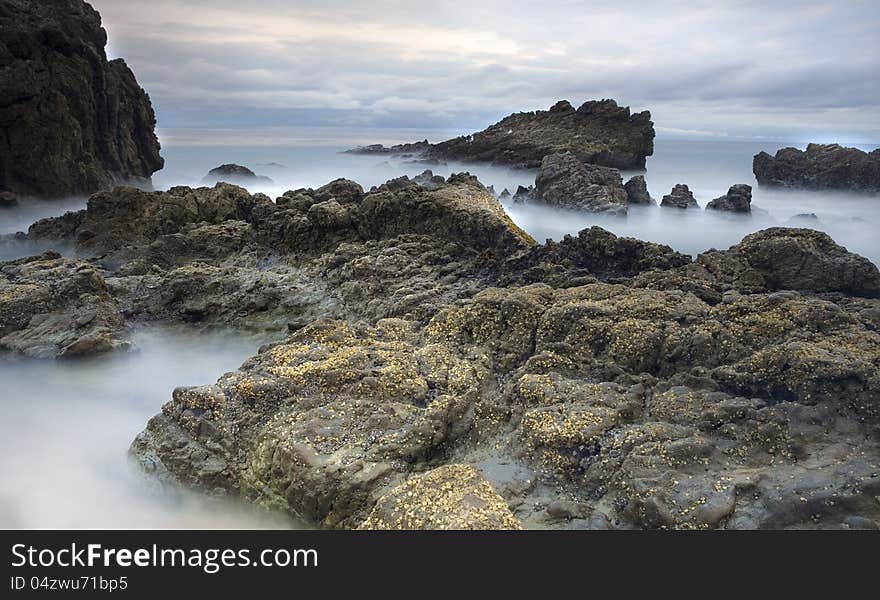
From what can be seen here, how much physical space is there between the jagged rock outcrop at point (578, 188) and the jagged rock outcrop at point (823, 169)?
28.1 meters

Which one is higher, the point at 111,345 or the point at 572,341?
the point at 572,341

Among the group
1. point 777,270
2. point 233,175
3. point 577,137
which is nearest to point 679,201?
point 577,137

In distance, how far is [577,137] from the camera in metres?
77.2

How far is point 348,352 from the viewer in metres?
14.6

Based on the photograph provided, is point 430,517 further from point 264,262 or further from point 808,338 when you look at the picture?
point 264,262

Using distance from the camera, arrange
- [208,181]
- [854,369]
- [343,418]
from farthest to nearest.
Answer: [208,181] → [343,418] → [854,369]

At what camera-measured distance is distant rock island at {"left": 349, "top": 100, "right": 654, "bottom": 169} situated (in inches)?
2972

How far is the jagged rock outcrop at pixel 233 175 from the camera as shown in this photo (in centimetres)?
7825

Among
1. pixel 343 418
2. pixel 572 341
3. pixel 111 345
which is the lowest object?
pixel 111 345

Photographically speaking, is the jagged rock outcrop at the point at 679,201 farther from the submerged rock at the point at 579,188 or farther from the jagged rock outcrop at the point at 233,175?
the jagged rock outcrop at the point at 233,175

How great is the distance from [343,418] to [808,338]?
1004cm

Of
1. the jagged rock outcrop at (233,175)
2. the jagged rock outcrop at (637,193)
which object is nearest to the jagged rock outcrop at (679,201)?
the jagged rock outcrop at (637,193)
